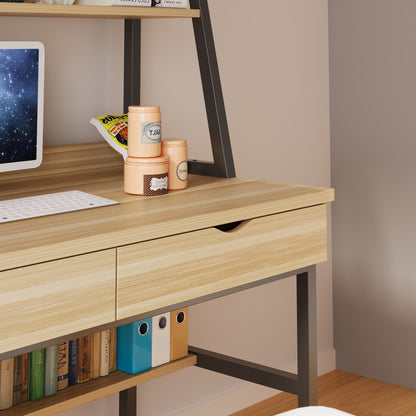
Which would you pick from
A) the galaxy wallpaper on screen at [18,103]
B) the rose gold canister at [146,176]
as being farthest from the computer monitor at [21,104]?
the rose gold canister at [146,176]

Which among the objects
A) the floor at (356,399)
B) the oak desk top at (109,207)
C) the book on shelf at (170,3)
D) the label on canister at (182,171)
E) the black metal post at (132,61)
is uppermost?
the book on shelf at (170,3)

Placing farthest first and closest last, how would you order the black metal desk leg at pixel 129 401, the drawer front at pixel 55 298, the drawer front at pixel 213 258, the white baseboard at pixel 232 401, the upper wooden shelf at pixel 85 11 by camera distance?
the white baseboard at pixel 232 401 < the black metal desk leg at pixel 129 401 < the upper wooden shelf at pixel 85 11 < the drawer front at pixel 213 258 < the drawer front at pixel 55 298

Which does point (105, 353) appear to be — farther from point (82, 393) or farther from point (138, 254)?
point (138, 254)

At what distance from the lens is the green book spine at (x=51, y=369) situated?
1.75 m

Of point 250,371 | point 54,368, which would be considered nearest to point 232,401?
point 250,371

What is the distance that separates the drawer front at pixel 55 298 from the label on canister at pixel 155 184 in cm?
34

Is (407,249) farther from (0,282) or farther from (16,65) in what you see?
(0,282)

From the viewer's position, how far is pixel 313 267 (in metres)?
1.70

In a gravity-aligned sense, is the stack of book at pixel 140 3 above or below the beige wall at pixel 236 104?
above

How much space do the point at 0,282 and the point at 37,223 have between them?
0.21 metres

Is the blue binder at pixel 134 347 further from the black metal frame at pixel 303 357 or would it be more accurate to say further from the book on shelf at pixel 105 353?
the black metal frame at pixel 303 357

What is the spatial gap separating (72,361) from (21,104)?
642 millimetres

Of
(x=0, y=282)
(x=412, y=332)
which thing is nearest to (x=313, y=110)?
(x=412, y=332)

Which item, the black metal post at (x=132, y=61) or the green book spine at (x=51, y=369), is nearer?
the green book spine at (x=51, y=369)
